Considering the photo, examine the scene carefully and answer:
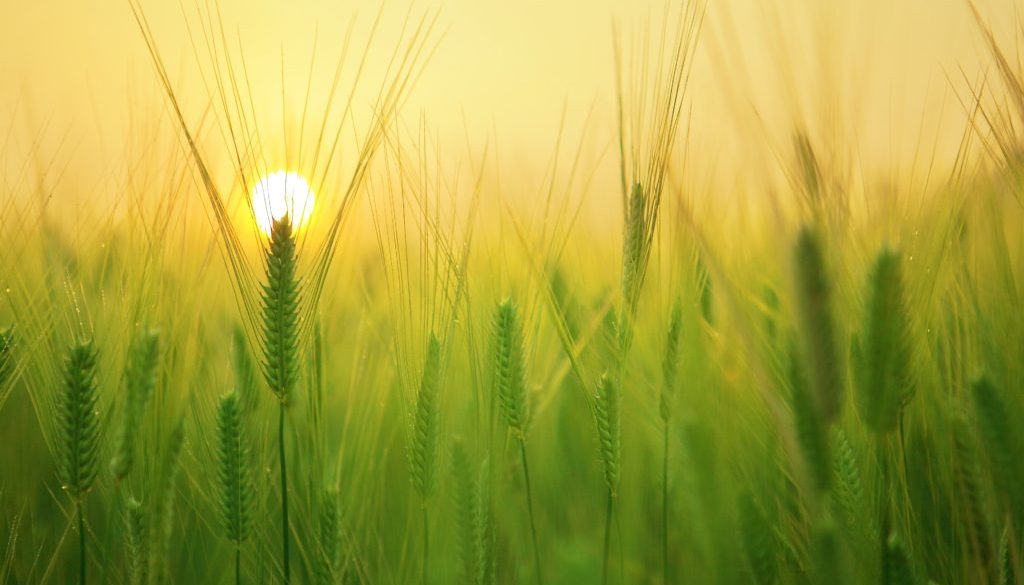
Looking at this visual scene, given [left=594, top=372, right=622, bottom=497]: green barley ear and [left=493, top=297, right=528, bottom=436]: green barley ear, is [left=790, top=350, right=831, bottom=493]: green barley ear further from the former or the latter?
[left=493, top=297, right=528, bottom=436]: green barley ear

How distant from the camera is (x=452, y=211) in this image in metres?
1.25

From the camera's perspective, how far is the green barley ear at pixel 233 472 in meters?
0.93

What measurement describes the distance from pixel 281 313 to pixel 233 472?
194 mm

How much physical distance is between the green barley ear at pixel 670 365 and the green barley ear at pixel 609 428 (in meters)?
0.08

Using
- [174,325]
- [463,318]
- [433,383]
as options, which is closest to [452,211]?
[463,318]

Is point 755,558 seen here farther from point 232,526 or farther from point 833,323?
point 232,526

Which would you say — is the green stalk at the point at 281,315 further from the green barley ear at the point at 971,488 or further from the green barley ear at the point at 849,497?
the green barley ear at the point at 971,488

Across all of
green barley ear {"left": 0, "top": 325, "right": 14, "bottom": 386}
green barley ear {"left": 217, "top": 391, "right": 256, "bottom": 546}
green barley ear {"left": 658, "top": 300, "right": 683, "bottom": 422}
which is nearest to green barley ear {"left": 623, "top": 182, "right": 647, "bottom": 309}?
green barley ear {"left": 658, "top": 300, "right": 683, "bottom": 422}

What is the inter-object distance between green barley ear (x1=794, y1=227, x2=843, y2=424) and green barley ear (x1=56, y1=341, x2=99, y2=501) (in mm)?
775

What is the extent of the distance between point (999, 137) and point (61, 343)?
1.40 meters

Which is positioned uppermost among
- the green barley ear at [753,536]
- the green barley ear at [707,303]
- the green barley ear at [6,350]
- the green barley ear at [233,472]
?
the green barley ear at [707,303]

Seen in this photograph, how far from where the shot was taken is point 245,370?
1.25 metres

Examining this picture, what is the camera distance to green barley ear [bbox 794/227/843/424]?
0.69 metres

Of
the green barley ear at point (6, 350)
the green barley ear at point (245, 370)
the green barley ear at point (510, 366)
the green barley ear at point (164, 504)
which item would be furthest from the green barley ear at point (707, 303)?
the green barley ear at point (6, 350)
